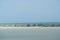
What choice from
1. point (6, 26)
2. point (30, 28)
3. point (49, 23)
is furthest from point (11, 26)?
point (49, 23)

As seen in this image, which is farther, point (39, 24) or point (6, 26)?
point (6, 26)

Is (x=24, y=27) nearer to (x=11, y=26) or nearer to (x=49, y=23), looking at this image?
(x=11, y=26)

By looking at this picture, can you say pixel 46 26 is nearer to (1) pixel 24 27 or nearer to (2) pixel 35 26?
(2) pixel 35 26

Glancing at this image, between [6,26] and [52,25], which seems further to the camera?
[6,26]

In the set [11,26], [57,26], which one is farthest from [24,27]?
[57,26]

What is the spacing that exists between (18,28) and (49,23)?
1.23m

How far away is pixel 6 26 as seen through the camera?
5.15 metres

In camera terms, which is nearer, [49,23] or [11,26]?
[49,23]

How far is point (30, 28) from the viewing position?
4.82m

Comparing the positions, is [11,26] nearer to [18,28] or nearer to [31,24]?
[18,28]

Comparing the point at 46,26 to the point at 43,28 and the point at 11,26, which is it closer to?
the point at 43,28

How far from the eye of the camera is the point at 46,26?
15.7 feet

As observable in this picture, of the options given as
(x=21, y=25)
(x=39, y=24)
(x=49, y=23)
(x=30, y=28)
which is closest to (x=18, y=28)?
(x=21, y=25)

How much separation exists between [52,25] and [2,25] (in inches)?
76.6
